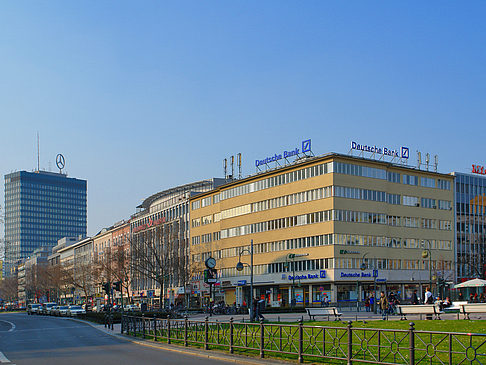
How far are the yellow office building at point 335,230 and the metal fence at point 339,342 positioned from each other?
53.5 m

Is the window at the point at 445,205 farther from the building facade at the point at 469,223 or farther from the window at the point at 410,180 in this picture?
the window at the point at 410,180

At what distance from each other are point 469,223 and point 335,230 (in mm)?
32582

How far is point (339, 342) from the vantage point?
666 inches

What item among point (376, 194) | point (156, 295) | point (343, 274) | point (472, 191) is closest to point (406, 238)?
point (376, 194)

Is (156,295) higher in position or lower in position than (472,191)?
lower

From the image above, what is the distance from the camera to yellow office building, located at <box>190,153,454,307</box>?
269 ft

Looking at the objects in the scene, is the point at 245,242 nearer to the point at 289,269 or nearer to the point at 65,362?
the point at 289,269

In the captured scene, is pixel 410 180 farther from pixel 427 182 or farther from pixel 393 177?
pixel 427 182

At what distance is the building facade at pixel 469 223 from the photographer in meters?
98.6

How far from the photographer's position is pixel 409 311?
31.4 m

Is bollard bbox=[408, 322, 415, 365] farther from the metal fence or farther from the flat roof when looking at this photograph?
the flat roof

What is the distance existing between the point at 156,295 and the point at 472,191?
6337 centimetres

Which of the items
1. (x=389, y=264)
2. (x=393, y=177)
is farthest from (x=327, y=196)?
(x=389, y=264)

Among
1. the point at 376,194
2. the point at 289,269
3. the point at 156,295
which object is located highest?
the point at 376,194
